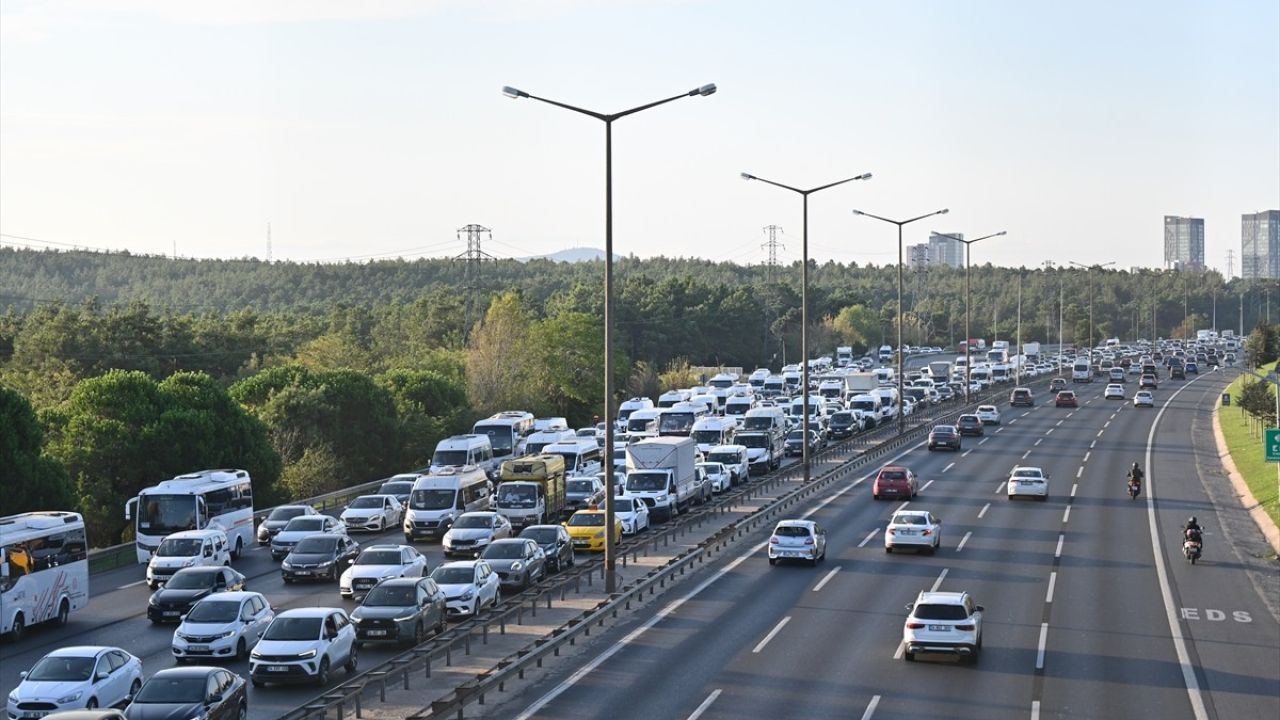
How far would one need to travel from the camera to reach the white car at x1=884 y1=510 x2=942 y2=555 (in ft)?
143

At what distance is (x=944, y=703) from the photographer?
25.2m

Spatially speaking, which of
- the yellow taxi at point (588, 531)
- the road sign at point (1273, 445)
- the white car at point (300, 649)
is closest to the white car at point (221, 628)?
the white car at point (300, 649)

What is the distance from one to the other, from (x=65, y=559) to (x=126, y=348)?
6426 cm

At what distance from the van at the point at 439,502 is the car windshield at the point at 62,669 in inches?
954

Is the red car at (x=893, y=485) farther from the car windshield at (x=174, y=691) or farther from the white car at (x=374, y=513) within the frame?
the car windshield at (x=174, y=691)

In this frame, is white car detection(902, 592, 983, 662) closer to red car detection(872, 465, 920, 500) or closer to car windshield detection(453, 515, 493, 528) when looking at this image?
car windshield detection(453, 515, 493, 528)

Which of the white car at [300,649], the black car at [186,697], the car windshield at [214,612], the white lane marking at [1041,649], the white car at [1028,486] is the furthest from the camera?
the white car at [1028,486]

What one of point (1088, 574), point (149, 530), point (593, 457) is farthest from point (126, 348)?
point (1088, 574)

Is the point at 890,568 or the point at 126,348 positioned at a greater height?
the point at 126,348

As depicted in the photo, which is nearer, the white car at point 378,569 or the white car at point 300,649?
the white car at point 300,649

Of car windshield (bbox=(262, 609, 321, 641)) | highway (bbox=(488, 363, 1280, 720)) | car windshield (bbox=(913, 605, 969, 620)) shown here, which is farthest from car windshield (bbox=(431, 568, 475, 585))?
car windshield (bbox=(913, 605, 969, 620))

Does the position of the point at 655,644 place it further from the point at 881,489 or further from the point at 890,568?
the point at 881,489

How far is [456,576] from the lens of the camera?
34531 mm

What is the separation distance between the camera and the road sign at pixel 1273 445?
4600 centimetres
